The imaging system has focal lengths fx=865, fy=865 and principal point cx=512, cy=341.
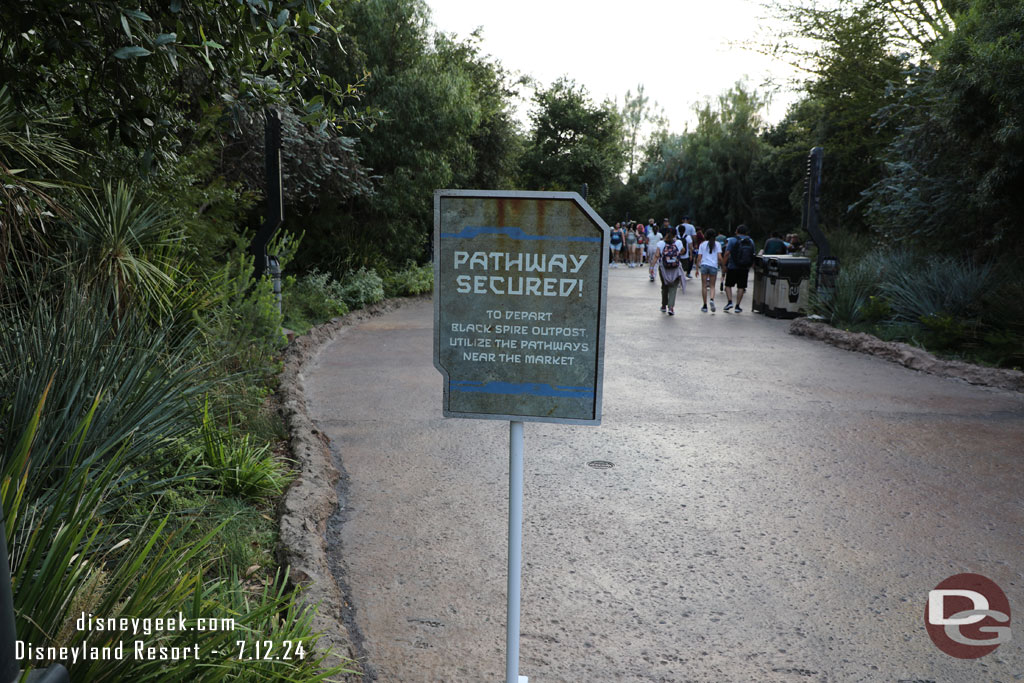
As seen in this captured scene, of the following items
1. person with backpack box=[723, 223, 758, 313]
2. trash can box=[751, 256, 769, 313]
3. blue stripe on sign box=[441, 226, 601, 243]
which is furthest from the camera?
person with backpack box=[723, 223, 758, 313]

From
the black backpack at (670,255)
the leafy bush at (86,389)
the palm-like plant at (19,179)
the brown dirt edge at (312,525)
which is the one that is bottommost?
the brown dirt edge at (312,525)

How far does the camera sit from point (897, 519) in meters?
5.25

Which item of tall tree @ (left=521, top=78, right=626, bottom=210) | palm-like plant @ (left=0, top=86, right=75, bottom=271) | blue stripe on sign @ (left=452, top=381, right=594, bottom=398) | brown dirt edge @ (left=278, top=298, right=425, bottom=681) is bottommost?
brown dirt edge @ (left=278, top=298, right=425, bottom=681)

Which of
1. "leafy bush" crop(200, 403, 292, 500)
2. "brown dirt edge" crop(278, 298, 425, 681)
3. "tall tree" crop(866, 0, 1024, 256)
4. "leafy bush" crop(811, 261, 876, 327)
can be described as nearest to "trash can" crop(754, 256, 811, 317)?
"leafy bush" crop(811, 261, 876, 327)

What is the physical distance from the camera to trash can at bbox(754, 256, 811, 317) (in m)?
16.5

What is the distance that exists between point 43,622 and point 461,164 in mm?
23900

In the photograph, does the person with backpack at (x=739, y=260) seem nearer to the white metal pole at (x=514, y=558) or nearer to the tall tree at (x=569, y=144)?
the white metal pole at (x=514, y=558)

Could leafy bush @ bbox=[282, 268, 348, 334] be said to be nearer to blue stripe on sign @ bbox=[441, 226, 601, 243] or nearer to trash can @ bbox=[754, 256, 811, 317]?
trash can @ bbox=[754, 256, 811, 317]

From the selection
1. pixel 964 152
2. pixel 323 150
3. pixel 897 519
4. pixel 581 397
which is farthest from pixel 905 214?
pixel 581 397

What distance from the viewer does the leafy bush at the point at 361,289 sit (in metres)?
17.0

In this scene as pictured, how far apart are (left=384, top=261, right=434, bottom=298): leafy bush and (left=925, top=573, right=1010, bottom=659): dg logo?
633 inches

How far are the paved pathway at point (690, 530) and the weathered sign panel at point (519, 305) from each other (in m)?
1.26

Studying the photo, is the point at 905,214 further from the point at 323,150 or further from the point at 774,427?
the point at 323,150

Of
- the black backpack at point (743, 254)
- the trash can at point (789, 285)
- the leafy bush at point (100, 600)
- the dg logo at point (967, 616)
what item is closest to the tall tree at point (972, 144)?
the trash can at point (789, 285)
